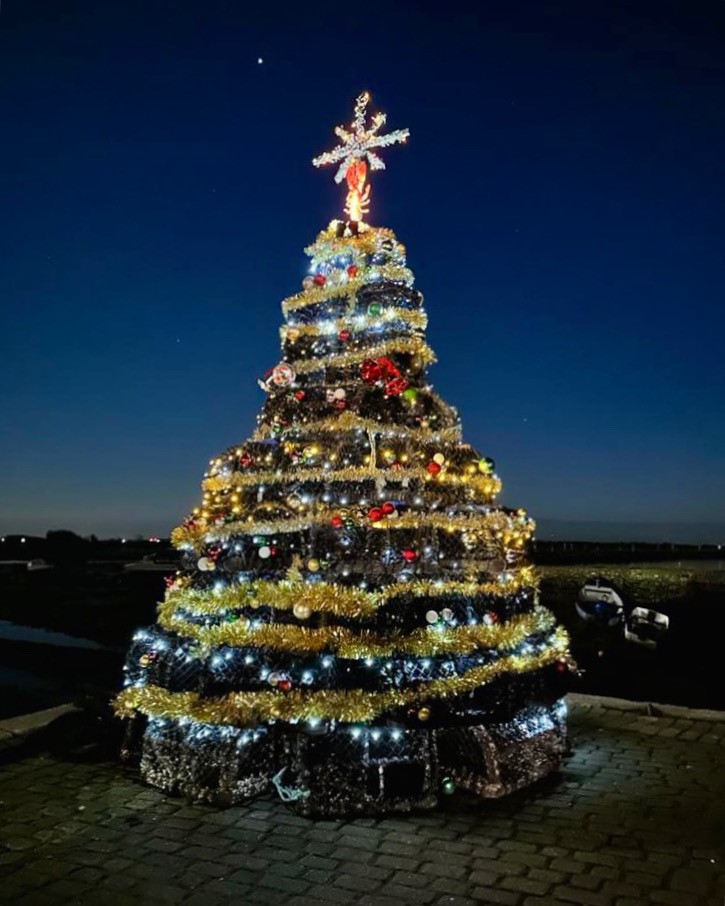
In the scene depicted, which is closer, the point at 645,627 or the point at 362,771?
the point at 362,771

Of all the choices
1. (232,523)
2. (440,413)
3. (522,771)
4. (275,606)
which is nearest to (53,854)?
(275,606)

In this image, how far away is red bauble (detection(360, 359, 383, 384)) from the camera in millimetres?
7113

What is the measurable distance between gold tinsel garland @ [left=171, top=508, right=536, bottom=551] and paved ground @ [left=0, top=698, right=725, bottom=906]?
2.19 meters

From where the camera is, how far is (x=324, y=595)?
6027 millimetres

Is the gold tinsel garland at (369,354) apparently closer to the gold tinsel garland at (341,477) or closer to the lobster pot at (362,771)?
the gold tinsel garland at (341,477)

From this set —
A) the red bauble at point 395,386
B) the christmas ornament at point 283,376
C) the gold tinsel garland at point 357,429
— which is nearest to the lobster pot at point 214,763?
the gold tinsel garland at point 357,429

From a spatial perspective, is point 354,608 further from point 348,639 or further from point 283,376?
point 283,376

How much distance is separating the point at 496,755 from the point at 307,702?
1.64 metres

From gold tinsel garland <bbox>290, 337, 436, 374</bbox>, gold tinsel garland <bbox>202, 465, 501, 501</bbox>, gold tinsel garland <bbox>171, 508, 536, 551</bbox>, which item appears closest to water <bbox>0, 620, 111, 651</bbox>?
gold tinsel garland <bbox>171, 508, 536, 551</bbox>

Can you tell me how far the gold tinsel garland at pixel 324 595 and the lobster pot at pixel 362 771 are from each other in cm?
96

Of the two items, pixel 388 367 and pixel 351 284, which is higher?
pixel 351 284

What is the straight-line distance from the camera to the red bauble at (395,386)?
7043mm

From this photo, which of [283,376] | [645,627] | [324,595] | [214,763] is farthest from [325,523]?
[645,627]

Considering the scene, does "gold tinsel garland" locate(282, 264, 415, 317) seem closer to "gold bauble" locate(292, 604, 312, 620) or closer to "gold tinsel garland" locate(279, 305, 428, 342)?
"gold tinsel garland" locate(279, 305, 428, 342)
